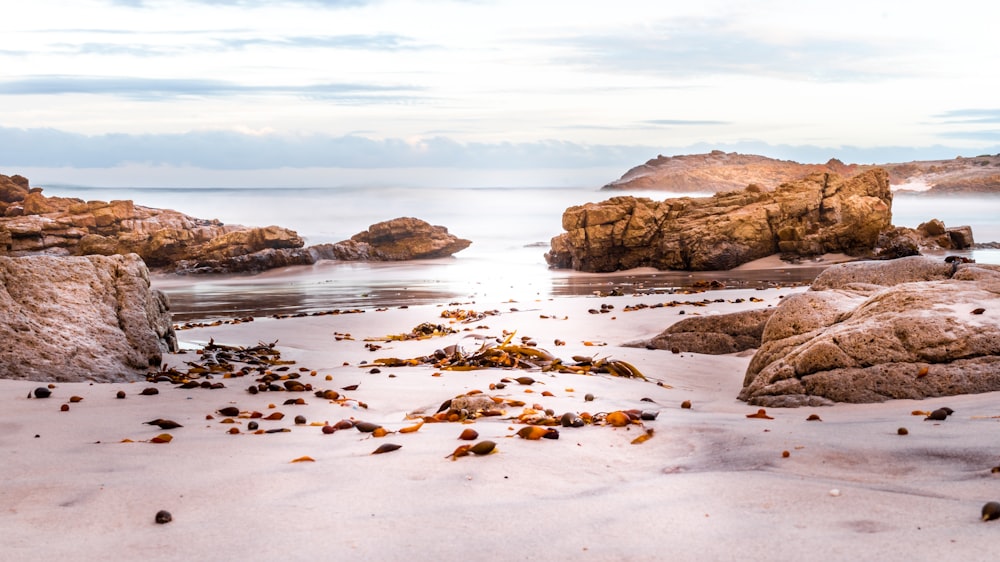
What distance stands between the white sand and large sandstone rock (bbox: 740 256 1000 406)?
0.83 ft

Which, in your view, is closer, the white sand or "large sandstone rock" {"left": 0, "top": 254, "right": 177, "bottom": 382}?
the white sand

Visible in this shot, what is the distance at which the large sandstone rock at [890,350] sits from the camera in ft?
13.2

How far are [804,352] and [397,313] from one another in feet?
23.6

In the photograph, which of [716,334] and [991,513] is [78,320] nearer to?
[716,334]

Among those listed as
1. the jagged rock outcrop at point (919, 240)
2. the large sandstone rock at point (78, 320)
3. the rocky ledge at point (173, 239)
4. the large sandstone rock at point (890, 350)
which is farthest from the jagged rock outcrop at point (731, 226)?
the large sandstone rock at point (78, 320)

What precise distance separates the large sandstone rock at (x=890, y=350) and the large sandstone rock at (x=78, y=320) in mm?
4182

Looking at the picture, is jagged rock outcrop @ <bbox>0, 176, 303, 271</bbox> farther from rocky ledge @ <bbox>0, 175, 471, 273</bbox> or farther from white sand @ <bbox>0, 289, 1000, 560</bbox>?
white sand @ <bbox>0, 289, 1000, 560</bbox>

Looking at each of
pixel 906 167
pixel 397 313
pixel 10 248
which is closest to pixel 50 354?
pixel 397 313

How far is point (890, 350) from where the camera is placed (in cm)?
423

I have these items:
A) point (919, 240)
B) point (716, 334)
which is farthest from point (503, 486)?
point (919, 240)

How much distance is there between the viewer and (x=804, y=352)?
4.50m

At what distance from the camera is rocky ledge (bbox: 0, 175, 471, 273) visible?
957 inches

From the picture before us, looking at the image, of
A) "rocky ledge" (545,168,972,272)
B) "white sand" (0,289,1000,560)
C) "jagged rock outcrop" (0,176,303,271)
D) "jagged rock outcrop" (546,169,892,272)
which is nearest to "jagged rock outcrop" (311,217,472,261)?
"jagged rock outcrop" (0,176,303,271)

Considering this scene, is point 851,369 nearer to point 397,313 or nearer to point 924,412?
point 924,412
